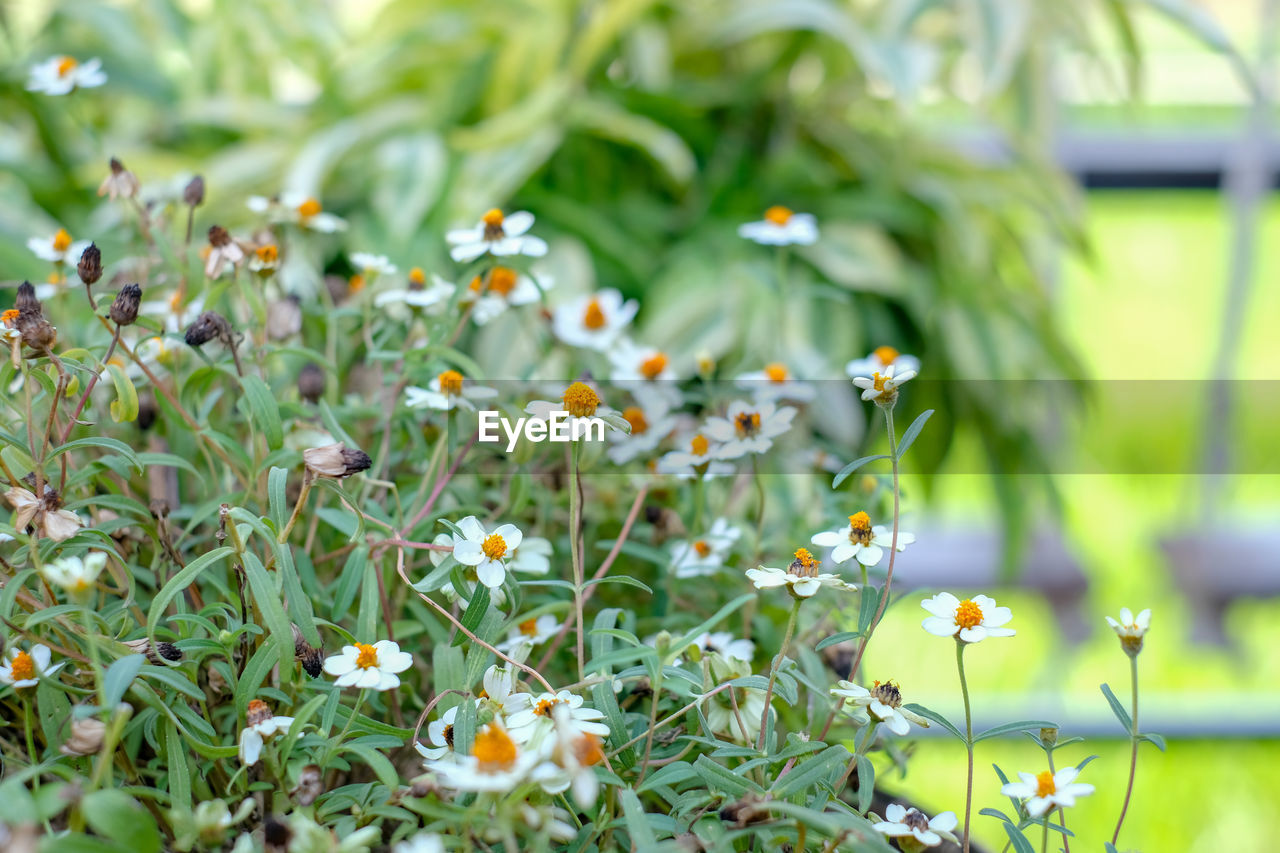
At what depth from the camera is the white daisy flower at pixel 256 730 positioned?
0.31m

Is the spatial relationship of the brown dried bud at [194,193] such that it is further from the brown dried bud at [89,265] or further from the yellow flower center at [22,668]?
the yellow flower center at [22,668]

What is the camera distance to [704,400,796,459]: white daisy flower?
416mm

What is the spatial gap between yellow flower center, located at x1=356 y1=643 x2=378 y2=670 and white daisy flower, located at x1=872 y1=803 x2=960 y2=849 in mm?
172

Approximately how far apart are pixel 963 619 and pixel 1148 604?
1469mm

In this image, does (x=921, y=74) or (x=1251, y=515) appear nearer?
(x=921, y=74)

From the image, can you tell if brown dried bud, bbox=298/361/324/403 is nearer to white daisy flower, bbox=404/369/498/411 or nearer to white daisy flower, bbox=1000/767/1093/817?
white daisy flower, bbox=404/369/498/411

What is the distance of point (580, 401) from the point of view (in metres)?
0.34

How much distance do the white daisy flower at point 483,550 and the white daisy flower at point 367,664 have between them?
37 millimetres

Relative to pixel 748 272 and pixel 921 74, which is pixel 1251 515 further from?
pixel 748 272

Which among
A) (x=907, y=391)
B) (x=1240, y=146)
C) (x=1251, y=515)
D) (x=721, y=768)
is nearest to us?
(x=721, y=768)

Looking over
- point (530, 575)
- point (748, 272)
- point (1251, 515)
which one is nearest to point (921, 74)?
point (748, 272)

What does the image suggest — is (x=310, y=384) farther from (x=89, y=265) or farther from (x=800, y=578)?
(x=800, y=578)

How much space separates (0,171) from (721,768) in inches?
36.4

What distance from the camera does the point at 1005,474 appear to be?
933mm
